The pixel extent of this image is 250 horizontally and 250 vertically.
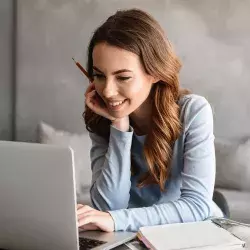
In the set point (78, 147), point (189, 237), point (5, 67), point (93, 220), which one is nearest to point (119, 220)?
point (93, 220)

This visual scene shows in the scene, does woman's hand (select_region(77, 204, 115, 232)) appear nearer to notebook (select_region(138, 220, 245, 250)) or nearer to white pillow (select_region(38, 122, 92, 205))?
notebook (select_region(138, 220, 245, 250))

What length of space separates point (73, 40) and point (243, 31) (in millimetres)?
838

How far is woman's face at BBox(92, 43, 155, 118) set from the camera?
4.27 ft

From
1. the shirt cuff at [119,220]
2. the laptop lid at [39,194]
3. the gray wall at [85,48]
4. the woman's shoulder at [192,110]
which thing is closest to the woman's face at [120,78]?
the woman's shoulder at [192,110]

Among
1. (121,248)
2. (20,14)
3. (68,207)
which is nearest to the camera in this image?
(68,207)

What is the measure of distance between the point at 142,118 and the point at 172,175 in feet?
0.61

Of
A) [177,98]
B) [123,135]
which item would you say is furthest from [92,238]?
[177,98]

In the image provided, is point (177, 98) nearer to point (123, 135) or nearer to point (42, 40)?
point (123, 135)

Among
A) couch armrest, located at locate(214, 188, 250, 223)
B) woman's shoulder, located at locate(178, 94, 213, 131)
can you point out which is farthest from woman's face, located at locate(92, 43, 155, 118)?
couch armrest, located at locate(214, 188, 250, 223)

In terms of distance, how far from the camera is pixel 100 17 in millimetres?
2625

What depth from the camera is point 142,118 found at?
4.94 feet

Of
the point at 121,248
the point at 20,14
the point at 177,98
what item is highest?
the point at 20,14

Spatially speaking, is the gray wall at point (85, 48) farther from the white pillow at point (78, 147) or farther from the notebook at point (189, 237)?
the notebook at point (189, 237)

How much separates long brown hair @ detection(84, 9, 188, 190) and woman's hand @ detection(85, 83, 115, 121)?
78 millimetres
